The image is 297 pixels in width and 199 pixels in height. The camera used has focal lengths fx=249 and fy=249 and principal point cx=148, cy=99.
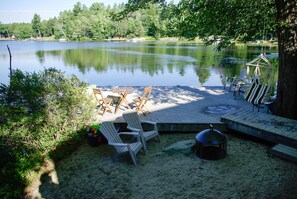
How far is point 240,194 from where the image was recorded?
411 cm

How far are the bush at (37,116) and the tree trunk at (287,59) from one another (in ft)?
16.7

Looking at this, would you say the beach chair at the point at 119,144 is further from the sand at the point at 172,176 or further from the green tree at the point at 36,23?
the green tree at the point at 36,23

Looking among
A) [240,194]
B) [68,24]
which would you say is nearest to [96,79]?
[240,194]

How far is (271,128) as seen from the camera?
5.82m

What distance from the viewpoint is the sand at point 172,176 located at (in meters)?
4.23

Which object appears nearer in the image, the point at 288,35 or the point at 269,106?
the point at 288,35

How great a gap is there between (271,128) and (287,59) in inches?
79.2

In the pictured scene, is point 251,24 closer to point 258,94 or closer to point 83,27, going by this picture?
point 258,94

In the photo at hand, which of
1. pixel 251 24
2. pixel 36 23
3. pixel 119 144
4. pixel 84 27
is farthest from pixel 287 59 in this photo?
pixel 36 23

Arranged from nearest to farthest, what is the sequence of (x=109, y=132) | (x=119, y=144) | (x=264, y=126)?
(x=119, y=144)
(x=109, y=132)
(x=264, y=126)

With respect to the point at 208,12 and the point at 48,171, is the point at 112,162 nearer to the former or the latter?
the point at 48,171

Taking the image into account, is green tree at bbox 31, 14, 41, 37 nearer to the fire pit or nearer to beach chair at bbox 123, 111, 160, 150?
beach chair at bbox 123, 111, 160, 150

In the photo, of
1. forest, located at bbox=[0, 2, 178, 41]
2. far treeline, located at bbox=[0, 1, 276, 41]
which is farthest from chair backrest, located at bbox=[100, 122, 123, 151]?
forest, located at bbox=[0, 2, 178, 41]

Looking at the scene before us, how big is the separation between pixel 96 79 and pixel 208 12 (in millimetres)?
13745
